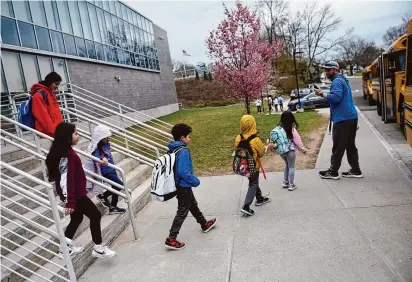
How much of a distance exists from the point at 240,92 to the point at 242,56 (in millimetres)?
1592

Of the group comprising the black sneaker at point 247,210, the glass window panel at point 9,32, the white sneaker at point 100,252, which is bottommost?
the black sneaker at point 247,210

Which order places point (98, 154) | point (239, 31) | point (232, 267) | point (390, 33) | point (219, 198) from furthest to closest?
1. point (390, 33)
2. point (239, 31)
3. point (219, 198)
4. point (98, 154)
5. point (232, 267)

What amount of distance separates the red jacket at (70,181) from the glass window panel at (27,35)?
9.28 m

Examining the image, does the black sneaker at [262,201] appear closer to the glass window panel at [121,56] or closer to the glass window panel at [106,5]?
the glass window panel at [121,56]

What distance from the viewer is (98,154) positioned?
13.8 feet

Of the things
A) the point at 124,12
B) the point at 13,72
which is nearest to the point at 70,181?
the point at 13,72

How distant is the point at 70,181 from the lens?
3.09 metres

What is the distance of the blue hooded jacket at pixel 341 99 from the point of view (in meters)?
5.04

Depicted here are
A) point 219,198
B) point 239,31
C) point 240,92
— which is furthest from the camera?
point 239,31

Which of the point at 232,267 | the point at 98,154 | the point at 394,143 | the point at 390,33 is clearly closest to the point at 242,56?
the point at 394,143

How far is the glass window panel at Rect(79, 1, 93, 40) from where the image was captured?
574 inches

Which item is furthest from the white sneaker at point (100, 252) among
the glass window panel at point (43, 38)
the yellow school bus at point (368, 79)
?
the yellow school bus at point (368, 79)

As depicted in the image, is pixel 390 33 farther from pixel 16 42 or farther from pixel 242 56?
pixel 16 42

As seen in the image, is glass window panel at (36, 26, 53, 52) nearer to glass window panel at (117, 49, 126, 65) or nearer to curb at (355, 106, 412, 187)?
glass window panel at (117, 49, 126, 65)
